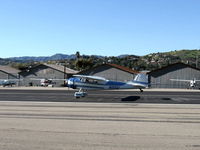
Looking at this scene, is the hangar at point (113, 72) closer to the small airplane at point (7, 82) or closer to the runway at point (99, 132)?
the small airplane at point (7, 82)

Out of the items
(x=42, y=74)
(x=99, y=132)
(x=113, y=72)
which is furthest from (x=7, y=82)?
(x=99, y=132)

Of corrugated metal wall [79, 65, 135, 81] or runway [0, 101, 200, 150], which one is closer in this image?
runway [0, 101, 200, 150]

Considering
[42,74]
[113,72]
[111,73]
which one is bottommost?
[42,74]

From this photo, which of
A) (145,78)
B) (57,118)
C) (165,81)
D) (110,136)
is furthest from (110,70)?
(110,136)

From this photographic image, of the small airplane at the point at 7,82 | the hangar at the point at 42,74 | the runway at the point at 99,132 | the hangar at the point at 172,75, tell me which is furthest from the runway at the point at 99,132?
the hangar at the point at 42,74

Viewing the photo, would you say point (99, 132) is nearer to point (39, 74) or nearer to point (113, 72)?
point (113, 72)

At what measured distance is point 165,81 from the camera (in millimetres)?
65688

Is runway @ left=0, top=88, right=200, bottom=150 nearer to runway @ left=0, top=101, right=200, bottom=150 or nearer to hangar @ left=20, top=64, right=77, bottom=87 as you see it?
runway @ left=0, top=101, right=200, bottom=150

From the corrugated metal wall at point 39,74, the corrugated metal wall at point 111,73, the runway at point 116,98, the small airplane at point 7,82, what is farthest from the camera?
the corrugated metal wall at point 39,74

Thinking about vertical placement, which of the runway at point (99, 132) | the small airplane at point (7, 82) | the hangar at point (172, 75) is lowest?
the runway at point (99, 132)

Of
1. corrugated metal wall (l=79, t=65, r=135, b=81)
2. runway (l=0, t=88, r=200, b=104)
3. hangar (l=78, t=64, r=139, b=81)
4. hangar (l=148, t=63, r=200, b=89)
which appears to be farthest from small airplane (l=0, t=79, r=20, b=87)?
runway (l=0, t=88, r=200, b=104)

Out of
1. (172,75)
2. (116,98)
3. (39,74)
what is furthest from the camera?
(39,74)

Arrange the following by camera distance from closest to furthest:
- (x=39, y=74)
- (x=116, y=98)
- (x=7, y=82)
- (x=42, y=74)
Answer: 1. (x=116, y=98)
2. (x=7, y=82)
3. (x=42, y=74)
4. (x=39, y=74)

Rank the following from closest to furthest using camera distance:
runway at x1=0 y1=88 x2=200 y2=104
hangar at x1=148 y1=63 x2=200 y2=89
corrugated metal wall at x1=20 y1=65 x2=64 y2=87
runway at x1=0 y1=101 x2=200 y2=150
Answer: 1. runway at x1=0 y1=101 x2=200 y2=150
2. runway at x1=0 y1=88 x2=200 y2=104
3. hangar at x1=148 y1=63 x2=200 y2=89
4. corrugated metal wall at x1=20 y1=65 x2=64 y2=87
